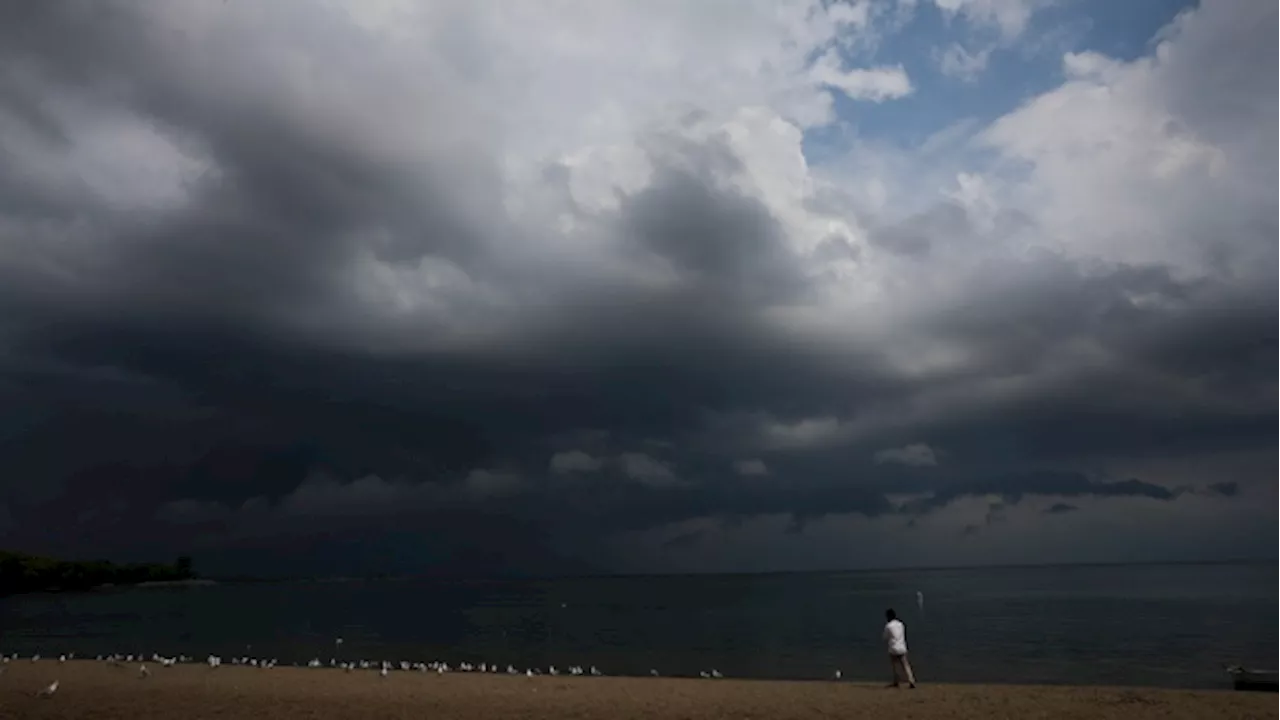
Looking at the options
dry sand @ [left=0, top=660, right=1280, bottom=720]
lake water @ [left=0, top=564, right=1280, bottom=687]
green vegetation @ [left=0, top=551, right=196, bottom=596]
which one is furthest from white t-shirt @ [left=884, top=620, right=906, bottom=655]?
green vegetation @ [left=0, top=551, right=196, bottom=596]

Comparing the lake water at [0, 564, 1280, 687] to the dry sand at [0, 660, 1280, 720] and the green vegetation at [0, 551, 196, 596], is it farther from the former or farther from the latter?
the green vegetation at [0, 551, 196, 596]

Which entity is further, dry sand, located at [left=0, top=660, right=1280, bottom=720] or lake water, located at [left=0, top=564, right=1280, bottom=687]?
lake water, located at [left=0, top=564, right=1280, bottom=687]

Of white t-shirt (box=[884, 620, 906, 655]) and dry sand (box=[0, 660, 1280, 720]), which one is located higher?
white t-shirt (box=[884, 620, 906, 655])

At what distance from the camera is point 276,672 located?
30.3 m

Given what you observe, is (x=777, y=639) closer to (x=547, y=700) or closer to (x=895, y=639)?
(x=895, y=639)

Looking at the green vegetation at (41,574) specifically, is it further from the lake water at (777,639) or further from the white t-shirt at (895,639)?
the white t-shirt at (895,639)

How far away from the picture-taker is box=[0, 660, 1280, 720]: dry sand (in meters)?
20.1

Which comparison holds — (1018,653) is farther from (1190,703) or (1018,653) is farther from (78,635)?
(78,635)

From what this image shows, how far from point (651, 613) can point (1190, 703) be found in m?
82.5

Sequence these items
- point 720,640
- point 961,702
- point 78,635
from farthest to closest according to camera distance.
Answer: point 78,635
point 720,640
point 961,702

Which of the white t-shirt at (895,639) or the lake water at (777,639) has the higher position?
the white t-shirt at (895,639)

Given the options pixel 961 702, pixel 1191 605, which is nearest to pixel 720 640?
pixel 961 702

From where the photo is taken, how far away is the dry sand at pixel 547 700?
20.1 meters

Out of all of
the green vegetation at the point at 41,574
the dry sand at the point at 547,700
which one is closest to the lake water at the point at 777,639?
the dry sand at the point at 547,700
